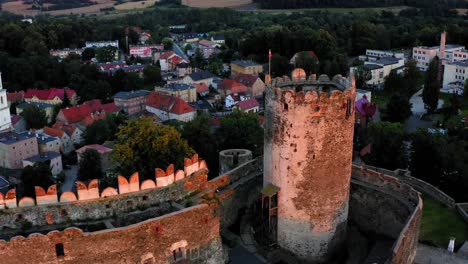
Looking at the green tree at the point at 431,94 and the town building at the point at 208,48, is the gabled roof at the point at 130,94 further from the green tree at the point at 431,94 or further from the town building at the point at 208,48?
the town building at the point at 208,48

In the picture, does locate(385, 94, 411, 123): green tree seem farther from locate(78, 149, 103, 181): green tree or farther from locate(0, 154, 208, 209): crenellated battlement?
locate(0, 154, 208, 209): crenellated battlement

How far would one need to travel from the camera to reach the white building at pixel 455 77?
254 feet

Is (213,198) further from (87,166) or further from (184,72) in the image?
(184,72)

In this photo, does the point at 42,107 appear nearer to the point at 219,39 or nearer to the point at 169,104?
the point at 169,104

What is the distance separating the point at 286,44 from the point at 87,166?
190ft

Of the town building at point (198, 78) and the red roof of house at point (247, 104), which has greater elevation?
the town building at point (198, 78)

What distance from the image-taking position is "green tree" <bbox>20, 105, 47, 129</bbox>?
67438 millimetres

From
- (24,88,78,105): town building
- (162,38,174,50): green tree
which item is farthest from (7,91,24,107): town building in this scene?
(162,38,174,50): green tree

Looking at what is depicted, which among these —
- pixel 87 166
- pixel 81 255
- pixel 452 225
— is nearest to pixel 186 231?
pixel 81 255

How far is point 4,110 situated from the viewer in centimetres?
6222

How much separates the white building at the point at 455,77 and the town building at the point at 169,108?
128 ft

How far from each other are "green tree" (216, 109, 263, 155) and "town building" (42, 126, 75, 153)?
24.4 meters

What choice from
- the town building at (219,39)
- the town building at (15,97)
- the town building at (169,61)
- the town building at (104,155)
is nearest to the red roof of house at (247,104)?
the town building at (104,155)

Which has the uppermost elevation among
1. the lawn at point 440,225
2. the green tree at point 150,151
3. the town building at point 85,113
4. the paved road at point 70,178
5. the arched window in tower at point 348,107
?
the arched window in tower at point 348,107
